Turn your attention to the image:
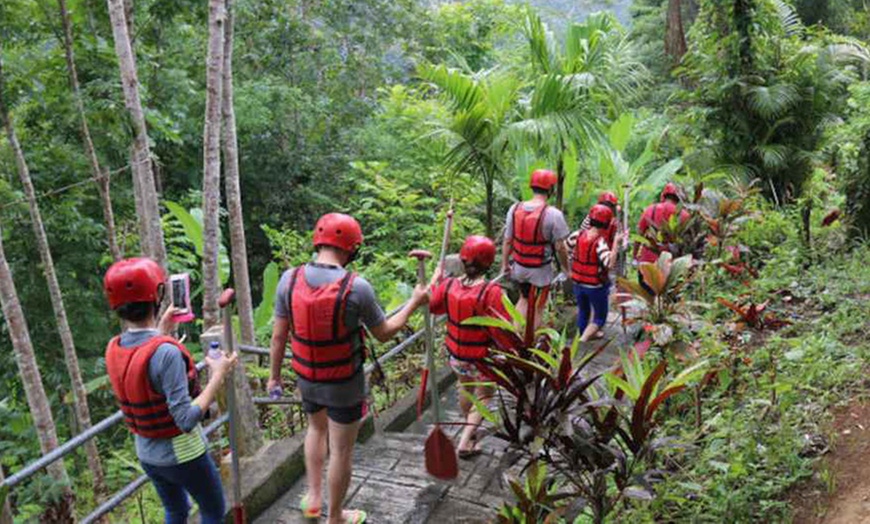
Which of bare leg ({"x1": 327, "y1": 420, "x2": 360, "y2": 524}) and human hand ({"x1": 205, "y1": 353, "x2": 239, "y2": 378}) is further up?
human hand ({"x1": 205, "y1": 353, "x2": 239, "y2": 378})

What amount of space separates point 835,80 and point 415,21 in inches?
345

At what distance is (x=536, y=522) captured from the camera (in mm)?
3162

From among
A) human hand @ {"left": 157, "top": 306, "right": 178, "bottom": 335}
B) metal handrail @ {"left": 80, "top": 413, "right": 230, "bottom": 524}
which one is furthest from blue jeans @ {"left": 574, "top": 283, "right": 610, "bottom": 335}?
human hand @ {"left": 157, "top": 306, "right": 178, "bottom": 335}

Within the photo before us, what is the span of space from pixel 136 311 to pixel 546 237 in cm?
355

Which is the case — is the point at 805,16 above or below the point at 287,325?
above

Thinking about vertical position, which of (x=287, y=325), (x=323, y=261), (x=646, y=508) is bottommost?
(x=646, y=508)

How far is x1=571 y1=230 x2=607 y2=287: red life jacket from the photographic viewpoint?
5965 mm

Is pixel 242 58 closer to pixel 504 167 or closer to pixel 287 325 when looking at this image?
pixel 504 167

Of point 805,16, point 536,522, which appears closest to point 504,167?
point 536,522

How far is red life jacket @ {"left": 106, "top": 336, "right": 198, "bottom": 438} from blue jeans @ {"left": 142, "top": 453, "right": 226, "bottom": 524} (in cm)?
19

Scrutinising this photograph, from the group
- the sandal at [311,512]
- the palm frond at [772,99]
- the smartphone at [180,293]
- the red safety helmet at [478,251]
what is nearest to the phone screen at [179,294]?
the smartphone at [180,293]

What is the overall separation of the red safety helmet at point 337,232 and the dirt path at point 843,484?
247 cm

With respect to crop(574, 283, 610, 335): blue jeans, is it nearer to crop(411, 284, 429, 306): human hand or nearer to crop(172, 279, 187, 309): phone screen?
crop(411, 284, 429, 306): human hand

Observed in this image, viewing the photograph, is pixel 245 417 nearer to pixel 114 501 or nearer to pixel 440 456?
pixel 114 501
